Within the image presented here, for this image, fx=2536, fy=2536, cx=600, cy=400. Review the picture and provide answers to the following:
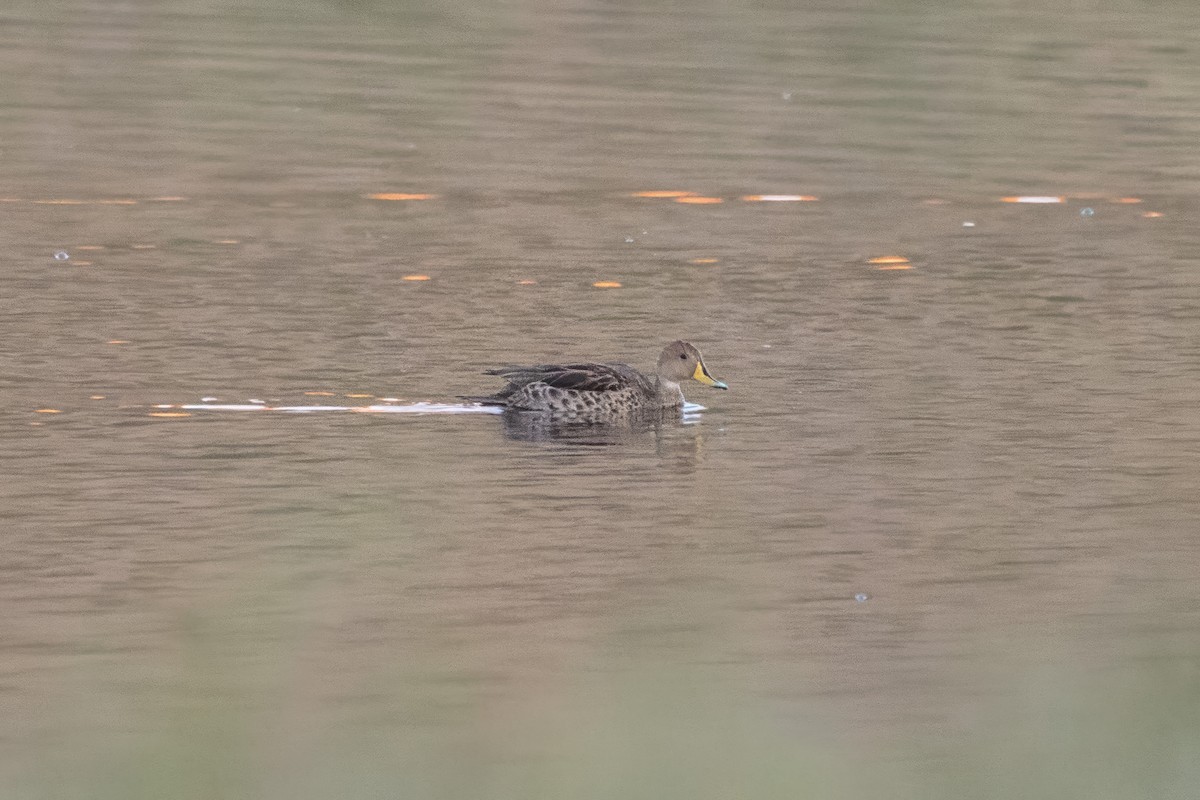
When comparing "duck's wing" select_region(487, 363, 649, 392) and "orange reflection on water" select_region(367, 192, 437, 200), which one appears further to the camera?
"orange reflection on water" select_region(367, 192, 437, 200)

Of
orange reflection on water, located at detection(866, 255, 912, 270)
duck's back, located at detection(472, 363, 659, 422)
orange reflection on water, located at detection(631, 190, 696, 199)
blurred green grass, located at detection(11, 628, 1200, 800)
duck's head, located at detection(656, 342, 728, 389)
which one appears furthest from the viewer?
orange reflection on water, located at detection(631, 190, 696, 199)

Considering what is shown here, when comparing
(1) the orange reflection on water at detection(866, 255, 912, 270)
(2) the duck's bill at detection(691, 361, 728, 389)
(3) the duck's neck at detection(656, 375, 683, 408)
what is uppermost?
(1) the orange reflection on water at detection(866, 255, 912, 270)

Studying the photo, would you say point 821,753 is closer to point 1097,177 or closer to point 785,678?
point 785,678

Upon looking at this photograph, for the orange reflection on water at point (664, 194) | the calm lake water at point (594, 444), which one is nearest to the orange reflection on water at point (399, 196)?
the calm lake water at point (594, 444)

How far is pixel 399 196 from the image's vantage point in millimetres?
16609

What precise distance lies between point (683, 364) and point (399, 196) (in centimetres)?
594

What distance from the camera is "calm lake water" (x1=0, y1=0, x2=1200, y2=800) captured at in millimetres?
5922

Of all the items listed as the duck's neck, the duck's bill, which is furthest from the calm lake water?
the duck's neck

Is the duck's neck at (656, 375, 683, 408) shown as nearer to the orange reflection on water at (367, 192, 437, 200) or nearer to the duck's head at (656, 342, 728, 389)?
the duck's head at (656, 342, 728, 389)

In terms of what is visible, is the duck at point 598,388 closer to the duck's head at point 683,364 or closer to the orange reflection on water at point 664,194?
the duck's head at point 683,364

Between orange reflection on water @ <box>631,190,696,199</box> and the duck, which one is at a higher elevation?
orange reflection on water @ <box>631,190,696,199</box>

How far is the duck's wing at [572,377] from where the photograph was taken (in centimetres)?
1073

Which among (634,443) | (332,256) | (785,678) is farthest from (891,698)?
(332,256)

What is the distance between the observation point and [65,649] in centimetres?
683
